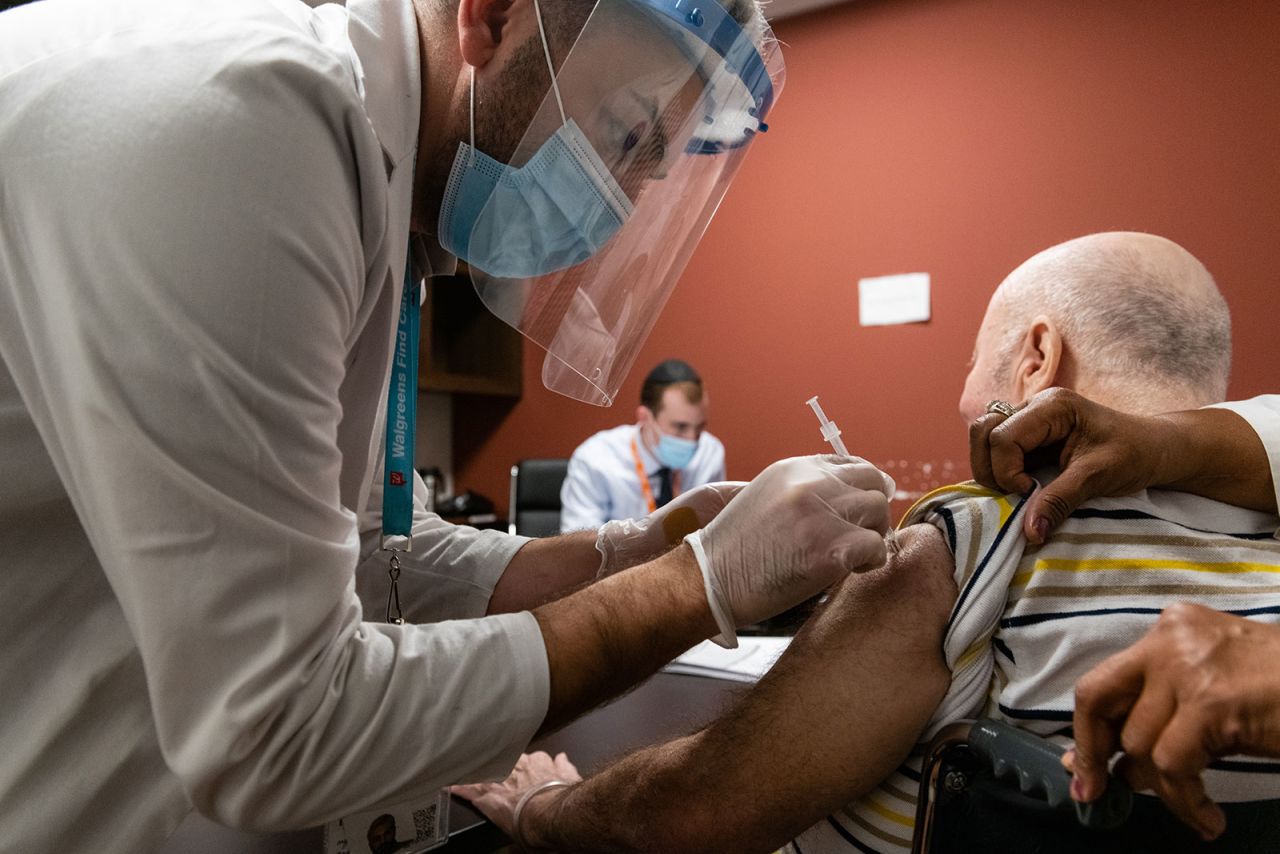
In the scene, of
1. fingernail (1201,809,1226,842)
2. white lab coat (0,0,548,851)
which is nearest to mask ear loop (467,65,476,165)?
white lab coat (0,0,548,851)

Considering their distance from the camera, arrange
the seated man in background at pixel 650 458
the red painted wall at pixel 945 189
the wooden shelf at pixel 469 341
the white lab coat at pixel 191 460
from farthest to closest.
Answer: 1. the wooden shelf at pixel 469 341
2. the seated man in background at pixel 650 458
3. the red painted wall at pixel 945 189
4. the white lab coat at pixel 191 460

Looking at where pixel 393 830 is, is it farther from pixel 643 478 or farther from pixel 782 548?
pixel 643 478

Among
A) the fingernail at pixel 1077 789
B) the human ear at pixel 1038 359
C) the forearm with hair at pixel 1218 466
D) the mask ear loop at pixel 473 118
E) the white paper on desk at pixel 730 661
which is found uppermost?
the mask ear loop at pixel 473 118

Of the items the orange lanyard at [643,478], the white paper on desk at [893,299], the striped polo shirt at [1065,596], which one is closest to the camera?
the striped polo shirt at [1065,596]

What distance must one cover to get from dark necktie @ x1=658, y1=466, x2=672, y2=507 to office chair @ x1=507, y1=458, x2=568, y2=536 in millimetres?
423

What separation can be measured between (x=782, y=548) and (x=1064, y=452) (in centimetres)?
30

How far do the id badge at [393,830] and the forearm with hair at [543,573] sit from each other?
1.20 ft

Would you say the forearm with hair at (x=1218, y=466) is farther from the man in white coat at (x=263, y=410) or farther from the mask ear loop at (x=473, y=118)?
the mask ear loop at (x=473, y=118)

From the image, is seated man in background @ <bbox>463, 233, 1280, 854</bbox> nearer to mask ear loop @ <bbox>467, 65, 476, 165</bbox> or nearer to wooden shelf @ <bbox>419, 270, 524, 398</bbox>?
mask ear loop @ <bbox>467, 65, 476, 165</bbox>

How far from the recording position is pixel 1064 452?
88 centimetres

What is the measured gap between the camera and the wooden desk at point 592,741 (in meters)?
1.02

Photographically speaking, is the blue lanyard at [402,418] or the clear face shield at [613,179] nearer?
the clear face shield at [613,179]

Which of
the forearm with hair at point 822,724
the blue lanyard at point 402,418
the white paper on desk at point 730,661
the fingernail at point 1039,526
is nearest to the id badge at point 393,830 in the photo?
the forearm with hair at point 822,724

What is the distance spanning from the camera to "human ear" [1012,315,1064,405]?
1133 mm
